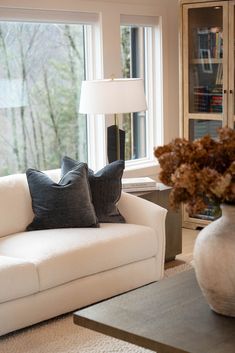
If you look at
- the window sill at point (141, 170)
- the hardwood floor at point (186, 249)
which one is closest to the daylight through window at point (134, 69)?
the window sill at point (141, 170)

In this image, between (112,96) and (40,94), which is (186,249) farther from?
(40,94)

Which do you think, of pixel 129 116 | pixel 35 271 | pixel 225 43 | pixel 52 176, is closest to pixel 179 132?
pixel 129 116

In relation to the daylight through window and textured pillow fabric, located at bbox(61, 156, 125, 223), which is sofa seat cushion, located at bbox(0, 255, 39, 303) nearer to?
textured pillow fabric, located at bbox(61, 156, 125, 223)

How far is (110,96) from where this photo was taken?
174 inches

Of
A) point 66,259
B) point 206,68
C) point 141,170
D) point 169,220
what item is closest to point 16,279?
point 66,259

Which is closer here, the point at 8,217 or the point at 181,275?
the point at 181,275

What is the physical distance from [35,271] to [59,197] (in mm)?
668

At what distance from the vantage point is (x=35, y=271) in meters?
3.49

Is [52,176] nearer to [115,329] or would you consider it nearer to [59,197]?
[59,197]

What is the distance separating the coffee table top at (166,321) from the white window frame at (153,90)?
2.85 m

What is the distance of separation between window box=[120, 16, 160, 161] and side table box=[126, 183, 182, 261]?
4.09 feet

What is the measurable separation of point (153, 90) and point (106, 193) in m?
1.93

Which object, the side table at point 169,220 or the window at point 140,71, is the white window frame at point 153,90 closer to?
the window at point 140,71

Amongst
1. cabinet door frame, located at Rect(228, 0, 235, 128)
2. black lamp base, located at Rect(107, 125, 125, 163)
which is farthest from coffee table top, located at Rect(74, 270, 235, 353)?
cabinet door frame, located at Rect(228, 0, 235, 128)
